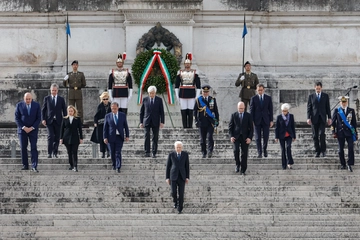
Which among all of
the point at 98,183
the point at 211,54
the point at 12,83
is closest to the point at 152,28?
the point at 211,54

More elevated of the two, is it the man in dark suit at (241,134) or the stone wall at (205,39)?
the stone wall at (205,39)

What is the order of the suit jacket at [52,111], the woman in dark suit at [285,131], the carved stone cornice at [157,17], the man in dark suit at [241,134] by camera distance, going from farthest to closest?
the carved stone cornice at [157,17] → the suit jacket at [52,111] → the woman in dark suit at [285,131] → the man in dark suit at [241,134]

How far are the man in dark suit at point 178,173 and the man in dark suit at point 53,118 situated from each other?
4770mm

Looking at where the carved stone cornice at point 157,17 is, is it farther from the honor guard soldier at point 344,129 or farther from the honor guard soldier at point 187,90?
the honor guard soldier at point 344,129

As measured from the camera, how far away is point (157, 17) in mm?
39125

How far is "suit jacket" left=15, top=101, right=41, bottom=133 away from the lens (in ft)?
97.8

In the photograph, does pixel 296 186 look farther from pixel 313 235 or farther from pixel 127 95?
pixel 127 95

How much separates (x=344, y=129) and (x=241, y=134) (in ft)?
8.64

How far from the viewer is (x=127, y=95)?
34844mm

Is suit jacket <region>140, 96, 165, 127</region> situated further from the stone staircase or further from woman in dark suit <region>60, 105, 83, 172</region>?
woman in dark suit <region>60, 105, 83, 172</region>

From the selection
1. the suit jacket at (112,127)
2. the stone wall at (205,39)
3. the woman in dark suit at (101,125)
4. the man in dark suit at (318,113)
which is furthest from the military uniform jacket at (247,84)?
the suit jacket at (112,127)

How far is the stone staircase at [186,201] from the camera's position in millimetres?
26203

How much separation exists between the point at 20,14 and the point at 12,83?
2.29 m

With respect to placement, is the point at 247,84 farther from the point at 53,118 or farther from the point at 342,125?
the point at 53,118
